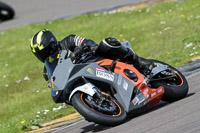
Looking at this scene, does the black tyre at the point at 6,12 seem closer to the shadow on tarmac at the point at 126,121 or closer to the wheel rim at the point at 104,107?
the shadow on tarmac at the point at 126,121

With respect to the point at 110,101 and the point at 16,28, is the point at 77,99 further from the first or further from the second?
the point at 16,28

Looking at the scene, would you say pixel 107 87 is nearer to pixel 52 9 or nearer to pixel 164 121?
pixel 164 121

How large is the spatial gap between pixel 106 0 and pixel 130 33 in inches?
192

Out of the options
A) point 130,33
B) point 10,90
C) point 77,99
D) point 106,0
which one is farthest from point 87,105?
point 106,0

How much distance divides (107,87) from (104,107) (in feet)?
1.91

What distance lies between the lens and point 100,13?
16844 mm

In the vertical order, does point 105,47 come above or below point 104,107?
above

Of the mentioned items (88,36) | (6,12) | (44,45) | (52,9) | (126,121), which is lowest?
(6,12)

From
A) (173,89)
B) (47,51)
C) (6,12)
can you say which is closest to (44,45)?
(47,51)

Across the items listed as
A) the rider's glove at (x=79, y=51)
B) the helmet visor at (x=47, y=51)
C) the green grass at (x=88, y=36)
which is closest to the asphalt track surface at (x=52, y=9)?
the green grass at (x=88, y=36)

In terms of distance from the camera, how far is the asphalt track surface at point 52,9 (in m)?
17.6

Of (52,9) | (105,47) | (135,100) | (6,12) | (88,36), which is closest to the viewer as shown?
(135,100)

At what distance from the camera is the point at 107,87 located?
655 centimetres

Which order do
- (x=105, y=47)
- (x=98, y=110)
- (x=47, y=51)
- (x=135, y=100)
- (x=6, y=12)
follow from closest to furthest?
1. (x=98, y=110)
2. (x=135, y=100)
3. (x=105, y=47)
4. (x=47, y=51)
5. (x=6, y=12)
